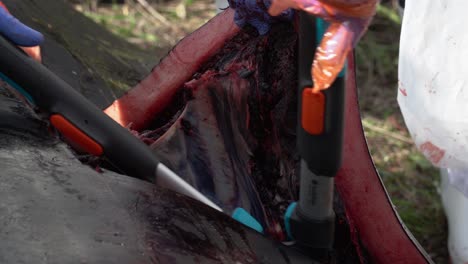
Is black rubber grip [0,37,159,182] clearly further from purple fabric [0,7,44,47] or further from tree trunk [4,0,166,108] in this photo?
tree trunk [4,0,166,108]

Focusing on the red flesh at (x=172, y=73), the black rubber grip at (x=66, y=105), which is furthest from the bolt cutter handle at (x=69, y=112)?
the red flesh at (x=172, y=73)

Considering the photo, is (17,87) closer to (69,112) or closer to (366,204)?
(69,112)

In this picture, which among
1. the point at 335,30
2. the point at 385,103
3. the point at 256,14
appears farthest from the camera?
the point at 385,103

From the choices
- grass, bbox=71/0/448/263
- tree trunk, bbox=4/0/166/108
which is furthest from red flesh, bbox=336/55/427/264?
grass, bbox=71/0/448/263

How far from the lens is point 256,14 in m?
1.26

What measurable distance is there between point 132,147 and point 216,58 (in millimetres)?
286

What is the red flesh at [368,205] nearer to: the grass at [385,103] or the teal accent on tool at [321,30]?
the teal accent on tool at [321,30]

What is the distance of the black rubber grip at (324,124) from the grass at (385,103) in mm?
1318

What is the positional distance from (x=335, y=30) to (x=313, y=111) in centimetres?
11

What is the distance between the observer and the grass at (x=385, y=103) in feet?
7.47

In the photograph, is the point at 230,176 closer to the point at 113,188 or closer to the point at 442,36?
the point at 113,188

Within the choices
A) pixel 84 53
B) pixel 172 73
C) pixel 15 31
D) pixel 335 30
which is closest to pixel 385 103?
pixel 84 53

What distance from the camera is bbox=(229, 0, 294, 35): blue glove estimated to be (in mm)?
1227

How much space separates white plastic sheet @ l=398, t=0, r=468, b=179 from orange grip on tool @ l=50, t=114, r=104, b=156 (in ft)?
2.35
